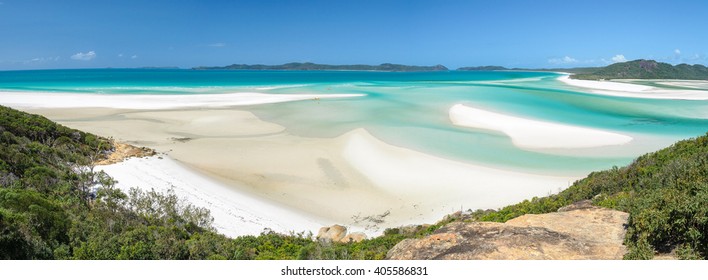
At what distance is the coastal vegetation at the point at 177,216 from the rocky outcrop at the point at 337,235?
451mm

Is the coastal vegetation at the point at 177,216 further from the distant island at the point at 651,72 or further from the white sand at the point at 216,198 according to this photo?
the distant island at the point at 651,72

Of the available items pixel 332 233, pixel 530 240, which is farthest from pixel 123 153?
pixel 530 240

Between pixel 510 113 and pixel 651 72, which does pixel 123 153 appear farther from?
pixel 651 72

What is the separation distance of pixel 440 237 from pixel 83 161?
1447 cm

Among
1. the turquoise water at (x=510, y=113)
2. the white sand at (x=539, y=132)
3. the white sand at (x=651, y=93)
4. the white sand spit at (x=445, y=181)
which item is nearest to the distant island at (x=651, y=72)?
the white sand at (x=651, y=93)

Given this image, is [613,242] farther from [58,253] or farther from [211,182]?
[211,182]

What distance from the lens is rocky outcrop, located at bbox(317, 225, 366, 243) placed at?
10.5m

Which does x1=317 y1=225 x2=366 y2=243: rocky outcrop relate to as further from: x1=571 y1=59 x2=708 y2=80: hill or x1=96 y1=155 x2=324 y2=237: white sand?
x1=571 y1=59 x2=708 y2=80: hill

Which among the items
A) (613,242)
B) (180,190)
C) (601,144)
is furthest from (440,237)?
(601,144)

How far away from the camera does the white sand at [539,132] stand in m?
A: 22.8

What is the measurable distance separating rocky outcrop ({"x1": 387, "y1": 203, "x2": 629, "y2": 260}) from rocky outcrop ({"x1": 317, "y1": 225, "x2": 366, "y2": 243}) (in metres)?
4.01

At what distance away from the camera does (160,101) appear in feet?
146

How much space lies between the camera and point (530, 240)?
5766mm

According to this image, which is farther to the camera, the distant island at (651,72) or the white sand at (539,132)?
the distant island at (651,72)
